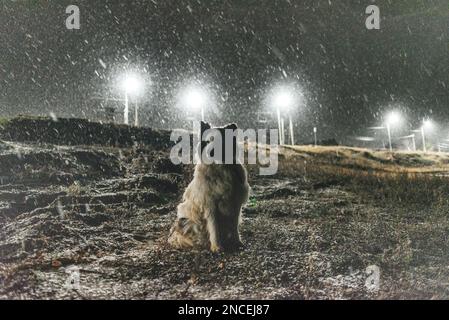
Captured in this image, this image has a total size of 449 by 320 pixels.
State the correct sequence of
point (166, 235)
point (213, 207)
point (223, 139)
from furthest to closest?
1. point (166, 235)
2. point (223, 139)
3. point (213, 207)

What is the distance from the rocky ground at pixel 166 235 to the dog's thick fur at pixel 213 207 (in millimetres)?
314

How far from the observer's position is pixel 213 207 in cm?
727

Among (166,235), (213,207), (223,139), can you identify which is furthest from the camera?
(166,235)

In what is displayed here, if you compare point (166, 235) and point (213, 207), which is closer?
point (213, 207)

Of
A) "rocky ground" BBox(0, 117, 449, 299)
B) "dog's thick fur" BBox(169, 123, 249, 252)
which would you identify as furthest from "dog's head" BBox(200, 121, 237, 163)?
"rocky ground" BBox(0, 117, 449, 299)

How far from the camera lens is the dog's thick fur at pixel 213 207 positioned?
730 cm

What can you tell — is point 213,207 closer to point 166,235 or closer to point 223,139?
point 223,139

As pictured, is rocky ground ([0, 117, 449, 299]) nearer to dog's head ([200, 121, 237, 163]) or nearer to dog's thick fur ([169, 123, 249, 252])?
dog's thick fur ([169, 123, 249, 252])

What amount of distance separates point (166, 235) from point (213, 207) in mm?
2484

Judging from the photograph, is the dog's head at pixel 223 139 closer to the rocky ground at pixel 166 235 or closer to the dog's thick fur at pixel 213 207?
the dog's thick fur at pixel 213 207

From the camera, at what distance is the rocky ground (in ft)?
22.8

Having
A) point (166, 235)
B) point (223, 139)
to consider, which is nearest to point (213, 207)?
point (223, 139)

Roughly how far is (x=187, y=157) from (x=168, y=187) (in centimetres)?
289

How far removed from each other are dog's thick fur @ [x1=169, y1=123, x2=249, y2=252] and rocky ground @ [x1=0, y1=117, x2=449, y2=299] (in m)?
0.31
